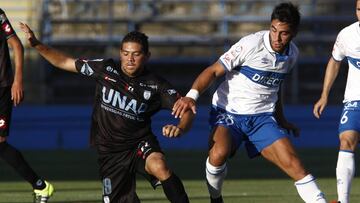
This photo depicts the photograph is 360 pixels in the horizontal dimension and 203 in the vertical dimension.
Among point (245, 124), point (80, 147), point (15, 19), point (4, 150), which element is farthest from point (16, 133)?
point (245, 124)

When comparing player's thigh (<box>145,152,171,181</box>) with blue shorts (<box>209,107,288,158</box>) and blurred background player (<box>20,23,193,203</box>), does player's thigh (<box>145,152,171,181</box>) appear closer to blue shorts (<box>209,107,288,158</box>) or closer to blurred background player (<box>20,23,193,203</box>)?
blurred background player (<box>20,23,193,203</box>)

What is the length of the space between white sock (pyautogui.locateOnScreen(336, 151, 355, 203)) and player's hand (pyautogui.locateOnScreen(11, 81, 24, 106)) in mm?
2819

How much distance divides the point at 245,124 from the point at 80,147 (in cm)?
Result: 1071

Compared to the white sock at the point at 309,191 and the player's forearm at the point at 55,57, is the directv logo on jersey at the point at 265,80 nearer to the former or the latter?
the white sock at the point at 309,191

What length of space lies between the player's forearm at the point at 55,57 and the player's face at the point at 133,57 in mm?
504

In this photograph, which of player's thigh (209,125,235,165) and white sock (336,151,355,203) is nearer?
player's thigh (209,125,235,165)

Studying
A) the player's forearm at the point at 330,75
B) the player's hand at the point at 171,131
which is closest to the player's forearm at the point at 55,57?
the player's hand at the point at 171,131

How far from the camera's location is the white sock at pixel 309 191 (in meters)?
8.00

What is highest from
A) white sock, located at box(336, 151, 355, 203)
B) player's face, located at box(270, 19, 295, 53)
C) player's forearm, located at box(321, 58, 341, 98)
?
player's face, located at box(270, 19, 295, 53)

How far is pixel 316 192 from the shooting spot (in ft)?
26.2

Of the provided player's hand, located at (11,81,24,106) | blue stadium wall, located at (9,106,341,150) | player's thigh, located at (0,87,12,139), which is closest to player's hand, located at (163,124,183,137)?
player's hand, located at (11,81,24,106)

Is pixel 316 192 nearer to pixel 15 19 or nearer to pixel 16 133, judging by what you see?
pixel 16 133

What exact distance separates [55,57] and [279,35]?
1813 millimetres

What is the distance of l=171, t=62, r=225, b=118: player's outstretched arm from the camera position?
24.4 feet
